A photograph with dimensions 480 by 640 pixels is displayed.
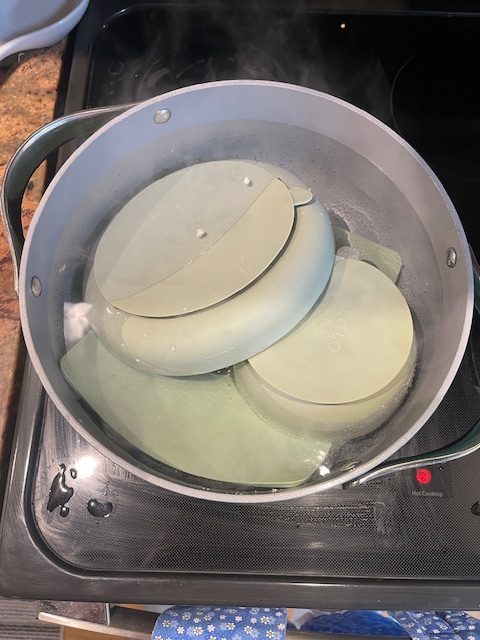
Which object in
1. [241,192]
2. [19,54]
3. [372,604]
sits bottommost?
[372,604]

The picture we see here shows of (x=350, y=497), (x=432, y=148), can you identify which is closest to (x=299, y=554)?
(x=350, y=497)

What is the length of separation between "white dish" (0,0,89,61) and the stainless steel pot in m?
0.19

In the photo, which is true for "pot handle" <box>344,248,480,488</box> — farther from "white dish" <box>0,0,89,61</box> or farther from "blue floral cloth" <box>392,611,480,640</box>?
"white dish" <box>0,0,89,61</box>

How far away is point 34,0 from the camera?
0.66 meters

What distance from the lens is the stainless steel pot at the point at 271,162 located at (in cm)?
45

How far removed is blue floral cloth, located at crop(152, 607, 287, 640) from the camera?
53cm

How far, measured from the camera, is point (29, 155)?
50cm

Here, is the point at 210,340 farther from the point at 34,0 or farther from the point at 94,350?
the point at 34,0

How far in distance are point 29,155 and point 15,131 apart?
0.49 feet

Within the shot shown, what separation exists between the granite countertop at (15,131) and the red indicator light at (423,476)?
0.37 metres

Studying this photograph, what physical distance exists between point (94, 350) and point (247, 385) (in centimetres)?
14

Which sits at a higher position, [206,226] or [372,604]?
[206,226]

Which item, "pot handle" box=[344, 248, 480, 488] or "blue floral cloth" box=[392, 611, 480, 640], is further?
"blue floral cloth" box=[392, 611, 480, 640]

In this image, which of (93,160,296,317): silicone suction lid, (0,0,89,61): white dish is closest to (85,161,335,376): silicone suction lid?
(93,160,296,317): silicone suction lid
